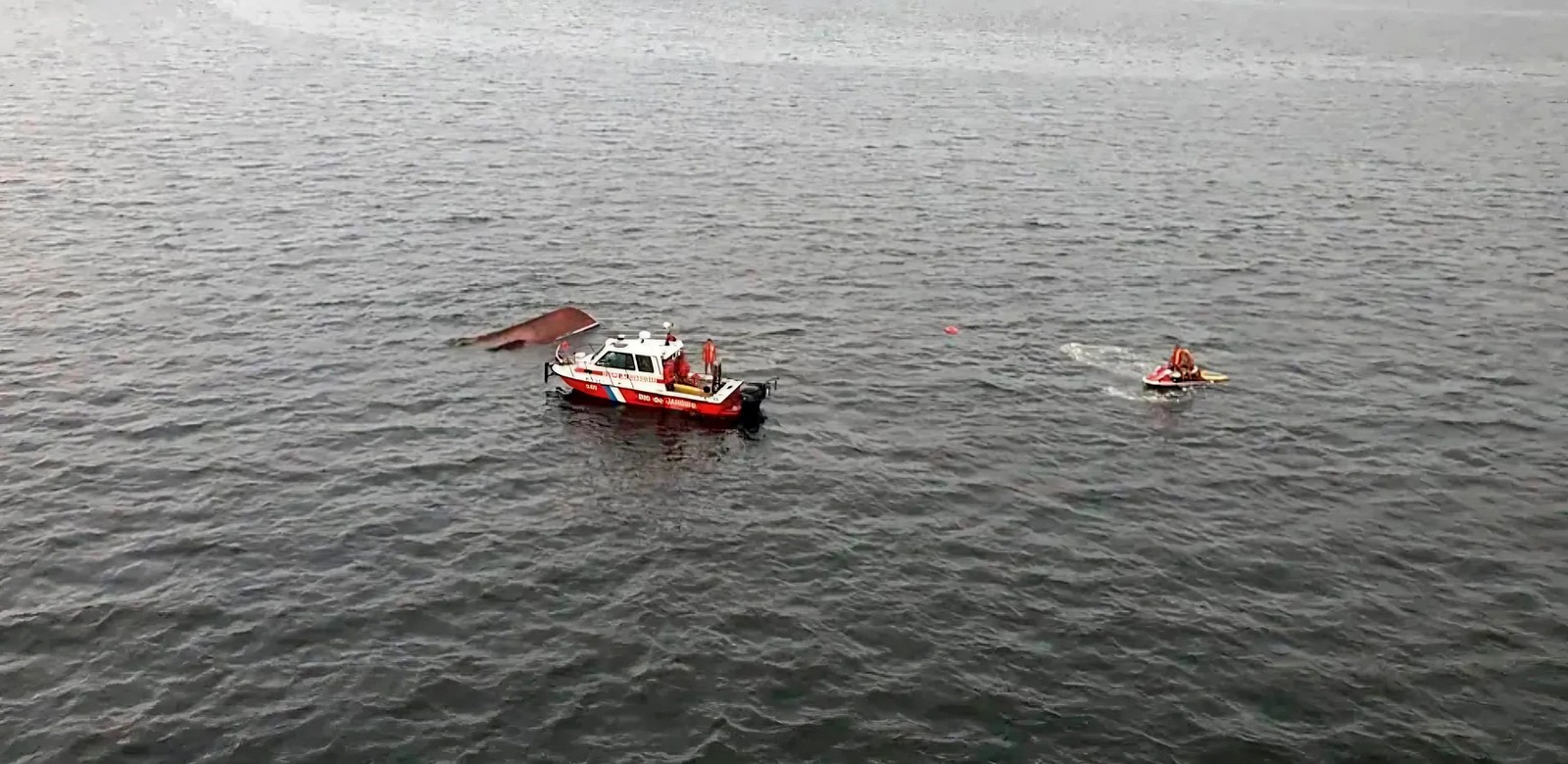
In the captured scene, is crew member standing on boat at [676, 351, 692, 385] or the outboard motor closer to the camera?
the outboard motor

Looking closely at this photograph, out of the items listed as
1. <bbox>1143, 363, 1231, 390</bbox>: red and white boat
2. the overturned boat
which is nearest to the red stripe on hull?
the overturned boat

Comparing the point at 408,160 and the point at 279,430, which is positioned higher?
the point at 408,160

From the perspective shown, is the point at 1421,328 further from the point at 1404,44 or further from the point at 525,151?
the point at 1404,44

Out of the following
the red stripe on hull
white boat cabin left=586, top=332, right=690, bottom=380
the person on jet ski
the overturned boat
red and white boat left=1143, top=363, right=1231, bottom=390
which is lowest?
the red stripe on hull

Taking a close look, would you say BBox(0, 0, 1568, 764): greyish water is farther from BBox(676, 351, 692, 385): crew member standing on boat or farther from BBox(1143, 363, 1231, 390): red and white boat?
BBox(676, 351, 692, 385): crew member standing on boat

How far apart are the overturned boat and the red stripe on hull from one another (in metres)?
5.81

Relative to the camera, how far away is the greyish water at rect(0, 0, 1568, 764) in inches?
1309

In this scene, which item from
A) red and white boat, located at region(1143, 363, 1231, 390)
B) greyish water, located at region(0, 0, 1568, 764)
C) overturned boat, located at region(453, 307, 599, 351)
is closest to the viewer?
greyish water, located at region(0, 0, 1568, 764)

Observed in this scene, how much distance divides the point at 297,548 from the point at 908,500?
20.9 m

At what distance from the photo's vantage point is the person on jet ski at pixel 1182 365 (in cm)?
5269

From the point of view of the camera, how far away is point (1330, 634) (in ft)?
119

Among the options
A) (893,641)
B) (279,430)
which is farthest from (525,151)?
(893,641)

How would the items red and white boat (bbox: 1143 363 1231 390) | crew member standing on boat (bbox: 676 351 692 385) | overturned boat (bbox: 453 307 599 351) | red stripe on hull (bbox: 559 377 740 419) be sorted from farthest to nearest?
1. overturned boat (bbox: 453 307 599 351)
2. red and white boat (bbox: 1143 363 1231 390)
3. crew member standing on boat (bbox: 676 351 692 385)
4. red stripe on hull (bbox: 559 377 740 419)

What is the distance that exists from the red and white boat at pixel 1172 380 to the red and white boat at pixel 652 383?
1658 cm
